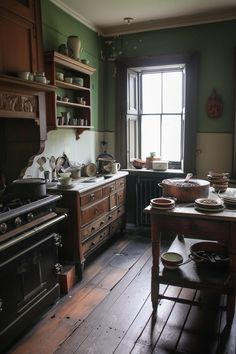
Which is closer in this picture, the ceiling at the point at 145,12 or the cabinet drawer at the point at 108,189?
the ceiling at the point at 145,12

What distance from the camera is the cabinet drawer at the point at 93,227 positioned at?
3.21 metres

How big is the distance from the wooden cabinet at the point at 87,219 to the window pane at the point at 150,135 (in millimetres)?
1052

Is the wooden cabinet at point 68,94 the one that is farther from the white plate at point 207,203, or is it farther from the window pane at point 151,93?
the white plate at point 207,203

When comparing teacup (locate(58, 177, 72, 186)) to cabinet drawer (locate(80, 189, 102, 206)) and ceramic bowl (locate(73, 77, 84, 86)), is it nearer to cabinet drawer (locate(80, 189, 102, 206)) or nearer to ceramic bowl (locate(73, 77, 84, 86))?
cabinet drawer (locate(80, 189, 102, 206))

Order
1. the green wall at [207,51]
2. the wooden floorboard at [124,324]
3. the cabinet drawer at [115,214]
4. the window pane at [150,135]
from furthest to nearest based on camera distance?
1. the window pane at [150,135]
2. the green wall at [207,51]
3. the cabinet drawer at [115,214]
4. the wooden floorboard at [124,324]

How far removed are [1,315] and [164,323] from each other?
124 centimetres

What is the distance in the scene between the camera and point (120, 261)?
3623 mm

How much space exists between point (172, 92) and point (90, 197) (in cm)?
223

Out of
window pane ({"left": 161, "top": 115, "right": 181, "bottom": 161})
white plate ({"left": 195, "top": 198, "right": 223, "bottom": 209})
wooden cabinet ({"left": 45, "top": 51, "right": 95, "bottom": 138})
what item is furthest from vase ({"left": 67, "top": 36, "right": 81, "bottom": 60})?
white plate ({"left": 195, "top": 198, "right": 223, "bottom": 209})

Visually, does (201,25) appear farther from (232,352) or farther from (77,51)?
(232,352)

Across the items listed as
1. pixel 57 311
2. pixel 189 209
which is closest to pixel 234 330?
pixel 189 209

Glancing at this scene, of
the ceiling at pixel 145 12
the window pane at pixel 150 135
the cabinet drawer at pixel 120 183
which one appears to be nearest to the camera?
the ceiling at pixel 145 12

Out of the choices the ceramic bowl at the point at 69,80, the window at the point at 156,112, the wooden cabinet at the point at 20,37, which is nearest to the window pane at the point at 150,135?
the window at the point at 156,112

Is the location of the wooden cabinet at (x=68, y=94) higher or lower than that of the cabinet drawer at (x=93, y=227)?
higher
